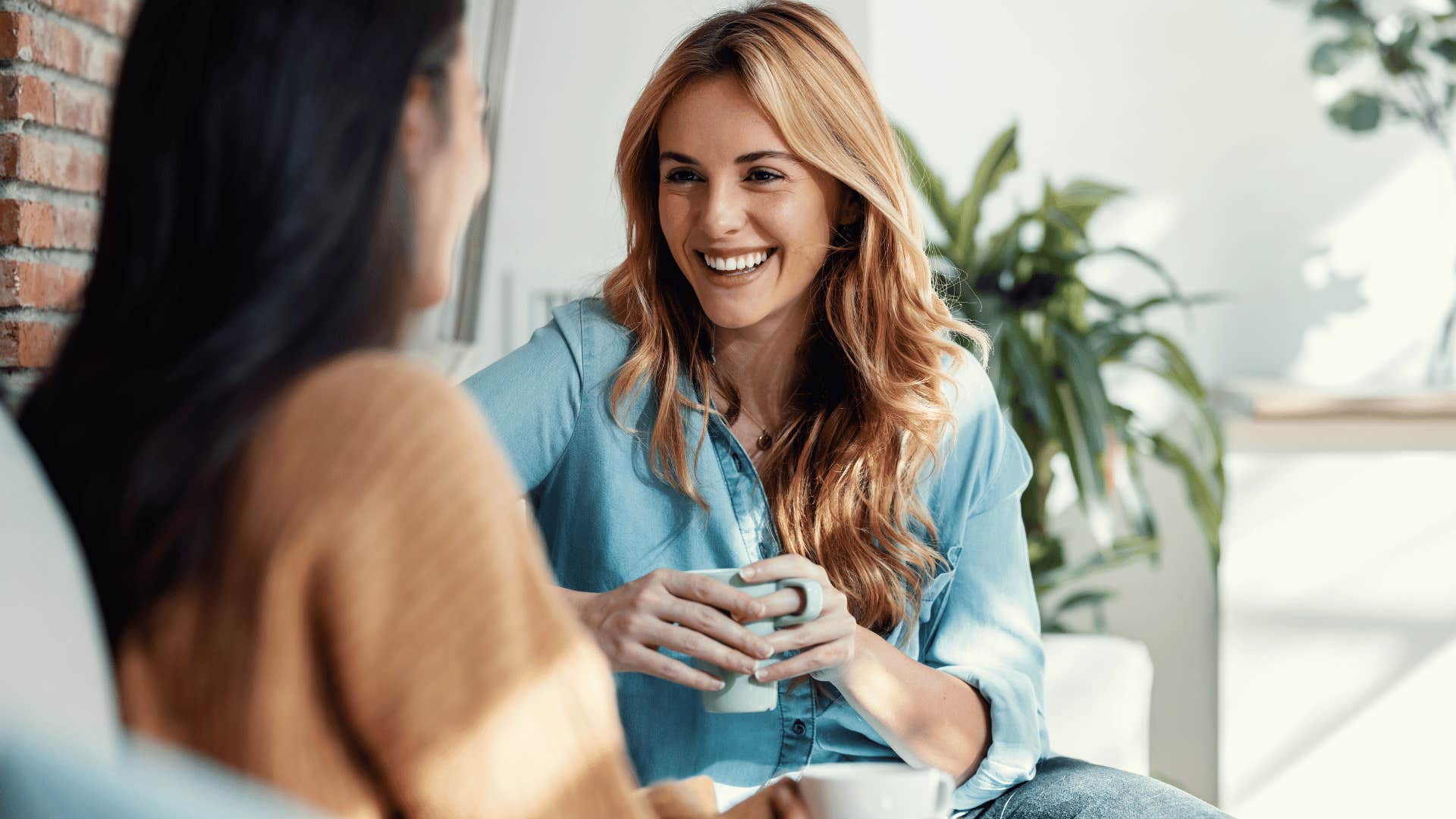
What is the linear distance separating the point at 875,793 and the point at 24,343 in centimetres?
106

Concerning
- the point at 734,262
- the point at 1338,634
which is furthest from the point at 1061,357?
the point at 734,262

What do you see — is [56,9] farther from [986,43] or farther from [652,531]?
[986,43]

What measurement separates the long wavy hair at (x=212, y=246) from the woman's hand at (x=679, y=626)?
0.52 metres

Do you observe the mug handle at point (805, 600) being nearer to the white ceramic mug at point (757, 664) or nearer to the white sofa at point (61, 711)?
the white ceramic mug at point (757, 664)

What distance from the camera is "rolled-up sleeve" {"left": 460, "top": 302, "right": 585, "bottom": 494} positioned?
53.2 inches

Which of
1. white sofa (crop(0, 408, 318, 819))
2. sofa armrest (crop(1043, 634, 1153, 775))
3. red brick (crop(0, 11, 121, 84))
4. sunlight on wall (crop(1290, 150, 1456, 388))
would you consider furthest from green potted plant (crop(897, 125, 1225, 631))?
white sofa (crop(0, 408, 318, 819))

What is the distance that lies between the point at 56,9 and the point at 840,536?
107cm

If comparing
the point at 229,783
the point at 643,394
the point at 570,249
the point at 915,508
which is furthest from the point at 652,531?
the point at 570,249

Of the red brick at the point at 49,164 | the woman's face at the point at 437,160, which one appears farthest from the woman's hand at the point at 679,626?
the red brick at the point at 49,164

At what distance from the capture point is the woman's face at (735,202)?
139 cm

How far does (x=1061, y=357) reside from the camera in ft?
7.79

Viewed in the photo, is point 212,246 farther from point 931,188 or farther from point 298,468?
point 931,188

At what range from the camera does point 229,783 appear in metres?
0.49

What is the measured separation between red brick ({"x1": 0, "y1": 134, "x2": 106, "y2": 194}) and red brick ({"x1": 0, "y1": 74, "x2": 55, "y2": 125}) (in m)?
0.02
